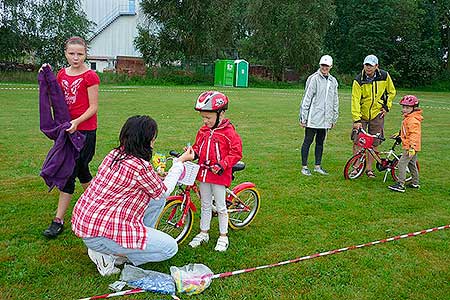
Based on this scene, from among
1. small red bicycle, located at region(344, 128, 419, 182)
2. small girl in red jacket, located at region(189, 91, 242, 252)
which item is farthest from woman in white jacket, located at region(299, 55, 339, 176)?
small girl in red jacket, located at region(189, 91, 242, 252)

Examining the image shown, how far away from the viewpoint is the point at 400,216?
5.94 metres

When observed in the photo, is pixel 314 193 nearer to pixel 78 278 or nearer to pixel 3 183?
pixel 78 278

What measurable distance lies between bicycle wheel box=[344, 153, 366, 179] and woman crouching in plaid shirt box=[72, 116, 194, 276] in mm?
4542

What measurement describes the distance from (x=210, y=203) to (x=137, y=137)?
1.37 m

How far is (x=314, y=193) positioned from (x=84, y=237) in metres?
3.90

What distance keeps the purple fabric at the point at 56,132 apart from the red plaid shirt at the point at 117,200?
959mm

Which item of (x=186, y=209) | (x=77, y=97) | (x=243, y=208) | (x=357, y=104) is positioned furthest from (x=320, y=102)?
(x=77, y=97)

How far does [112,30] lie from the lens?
149 feet

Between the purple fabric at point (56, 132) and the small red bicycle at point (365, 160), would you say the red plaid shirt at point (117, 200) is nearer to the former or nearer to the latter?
the purple fabric at point (56, 132)

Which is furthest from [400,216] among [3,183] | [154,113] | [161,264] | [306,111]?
[154,113]

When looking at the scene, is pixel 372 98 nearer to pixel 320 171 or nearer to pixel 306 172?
pixel 320 171

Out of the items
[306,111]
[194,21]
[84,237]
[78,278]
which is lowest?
[78,278]

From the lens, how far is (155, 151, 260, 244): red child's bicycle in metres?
→ 4.60

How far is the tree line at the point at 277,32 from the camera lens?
111 ft
